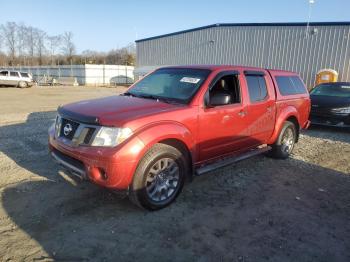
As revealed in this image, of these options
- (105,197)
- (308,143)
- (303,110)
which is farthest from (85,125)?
(308,143)

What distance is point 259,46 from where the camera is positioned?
22000 mm

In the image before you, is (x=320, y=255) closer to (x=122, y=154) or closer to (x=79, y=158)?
(x=122, y=154)

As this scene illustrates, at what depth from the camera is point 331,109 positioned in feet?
31.4

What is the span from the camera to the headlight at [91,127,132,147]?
3598 mm

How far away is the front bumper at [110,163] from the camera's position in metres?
3.53

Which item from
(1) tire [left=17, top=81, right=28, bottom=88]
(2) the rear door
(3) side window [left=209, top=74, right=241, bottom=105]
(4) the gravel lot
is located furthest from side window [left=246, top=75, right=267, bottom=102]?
(1) tire [left=17, top=81, right=28, bottom=88]

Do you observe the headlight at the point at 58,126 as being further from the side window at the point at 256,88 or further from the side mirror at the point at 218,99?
the side window at the point at 256,88

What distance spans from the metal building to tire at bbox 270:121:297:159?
1471 centimetres

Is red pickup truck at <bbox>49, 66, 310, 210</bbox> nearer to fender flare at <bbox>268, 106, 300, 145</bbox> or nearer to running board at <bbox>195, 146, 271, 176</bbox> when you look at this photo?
running board at <bbox>195, 146, 271, 176</bbox>

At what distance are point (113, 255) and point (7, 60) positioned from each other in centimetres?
8891

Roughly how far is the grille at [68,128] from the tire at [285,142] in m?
4.09

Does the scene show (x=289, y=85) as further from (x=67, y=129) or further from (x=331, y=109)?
(x=67, y=129)

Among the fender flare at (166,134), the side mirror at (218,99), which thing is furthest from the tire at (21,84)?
the fender flare at (166,134)

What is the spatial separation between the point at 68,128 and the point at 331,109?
827 centimetres
